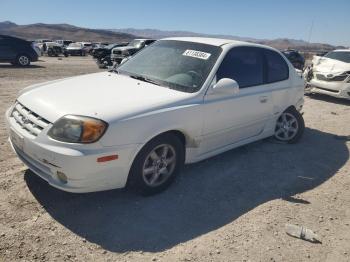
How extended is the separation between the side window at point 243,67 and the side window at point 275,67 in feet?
0.68

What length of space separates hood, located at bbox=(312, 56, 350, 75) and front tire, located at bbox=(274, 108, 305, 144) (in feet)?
17.9

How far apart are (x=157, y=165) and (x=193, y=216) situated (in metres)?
0.69

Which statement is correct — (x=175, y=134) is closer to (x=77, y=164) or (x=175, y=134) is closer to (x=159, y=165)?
(x=159, y=165)

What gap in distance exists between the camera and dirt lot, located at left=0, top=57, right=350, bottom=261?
320cm

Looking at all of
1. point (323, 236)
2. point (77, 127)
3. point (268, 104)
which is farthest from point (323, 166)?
point (77, 127)

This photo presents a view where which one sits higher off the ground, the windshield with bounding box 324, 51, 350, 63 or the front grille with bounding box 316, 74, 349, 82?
the windshield with bounding box 324, 51, 350, 63

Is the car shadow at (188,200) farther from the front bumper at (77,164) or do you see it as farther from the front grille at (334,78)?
the front grille at (334,78)

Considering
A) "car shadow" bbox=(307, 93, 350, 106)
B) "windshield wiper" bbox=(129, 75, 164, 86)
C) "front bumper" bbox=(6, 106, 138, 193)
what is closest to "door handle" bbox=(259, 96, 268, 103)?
"windshield wiper" bbox=(129, 75, 164, 86)

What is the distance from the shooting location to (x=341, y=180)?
502 centimetres

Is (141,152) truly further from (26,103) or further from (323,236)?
(323,236)

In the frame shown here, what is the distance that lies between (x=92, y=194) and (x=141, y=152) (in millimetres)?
804

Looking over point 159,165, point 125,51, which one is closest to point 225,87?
point 159,165

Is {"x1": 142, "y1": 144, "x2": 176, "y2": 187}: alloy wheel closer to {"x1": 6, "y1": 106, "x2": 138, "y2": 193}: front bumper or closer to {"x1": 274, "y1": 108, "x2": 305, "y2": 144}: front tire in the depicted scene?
{"x1": 6, "y1": 106, "x2": 138, "y2": 193}: front bumper

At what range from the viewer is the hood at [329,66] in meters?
10.9
